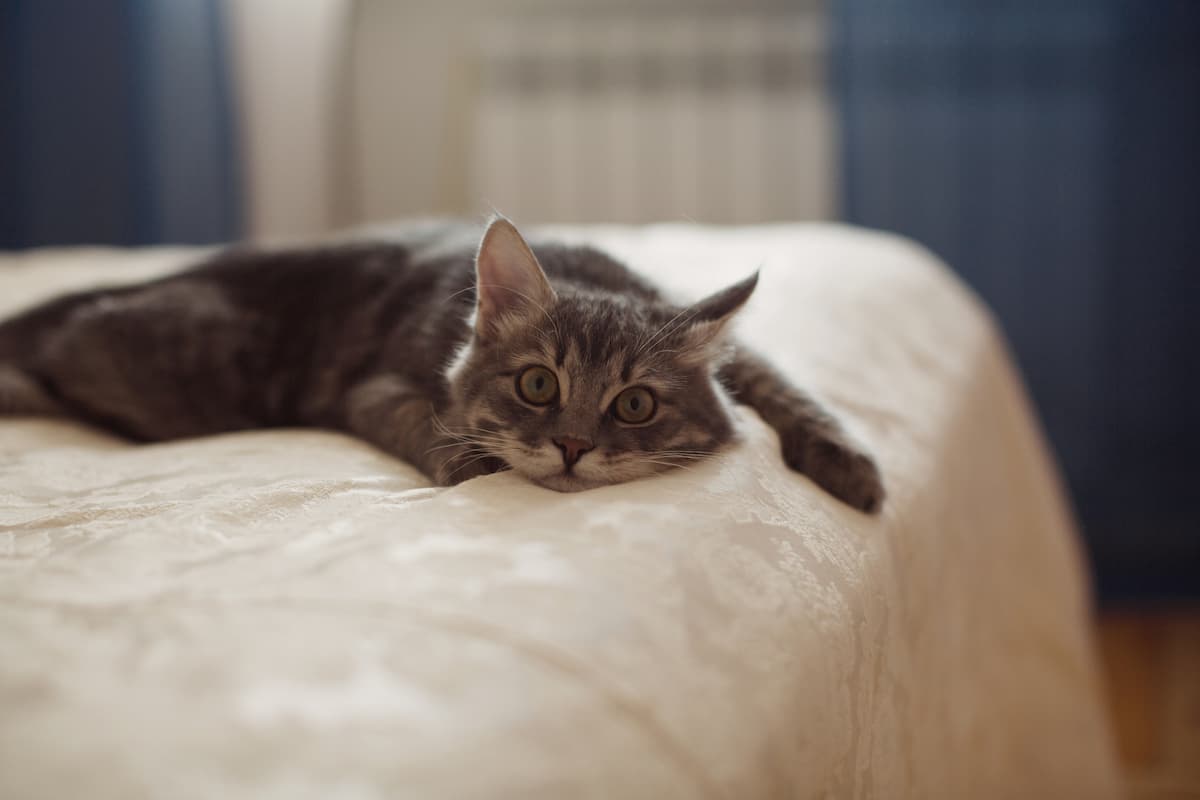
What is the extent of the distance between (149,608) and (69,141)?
10.0 ft

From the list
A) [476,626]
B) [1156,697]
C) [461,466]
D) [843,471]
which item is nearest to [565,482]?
[461,466]

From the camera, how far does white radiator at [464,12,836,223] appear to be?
10.8 feet

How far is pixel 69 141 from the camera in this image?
122 inches

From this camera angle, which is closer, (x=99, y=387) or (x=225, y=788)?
(x=225, y=788)

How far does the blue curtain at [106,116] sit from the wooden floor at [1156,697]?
300 centimetres

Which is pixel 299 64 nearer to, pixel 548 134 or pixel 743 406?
pixel 548 134

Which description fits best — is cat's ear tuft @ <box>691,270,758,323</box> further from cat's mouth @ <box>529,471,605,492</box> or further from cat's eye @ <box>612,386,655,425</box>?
cat's mouth @ <box>529,471,605,492</box>

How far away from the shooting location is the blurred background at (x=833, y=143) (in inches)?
120

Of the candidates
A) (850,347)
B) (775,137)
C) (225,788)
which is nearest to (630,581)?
(225,788)

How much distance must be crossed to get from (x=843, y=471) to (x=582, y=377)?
27 centimetres

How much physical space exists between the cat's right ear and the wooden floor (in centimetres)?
165

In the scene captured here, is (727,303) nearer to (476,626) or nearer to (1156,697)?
(476,626)

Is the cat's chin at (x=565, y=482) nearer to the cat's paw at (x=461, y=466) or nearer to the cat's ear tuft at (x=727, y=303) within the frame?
the cat's paw at (x=461, y=466)

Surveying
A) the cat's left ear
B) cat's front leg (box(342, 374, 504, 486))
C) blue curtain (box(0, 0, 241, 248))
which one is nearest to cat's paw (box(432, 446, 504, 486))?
cat's front leg (box(342, 374, 504, 486))
